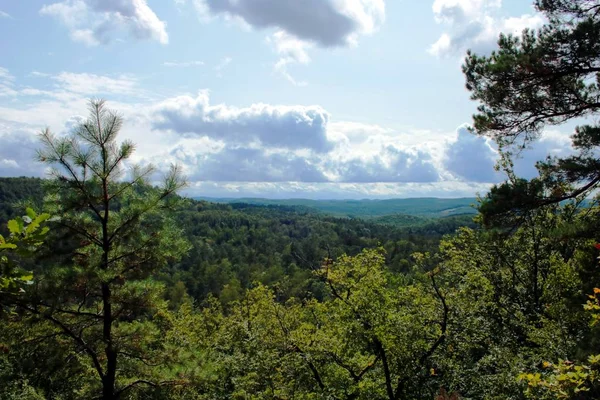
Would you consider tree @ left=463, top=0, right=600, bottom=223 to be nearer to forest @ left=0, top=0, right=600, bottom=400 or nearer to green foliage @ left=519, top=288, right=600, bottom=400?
forest @ left=0, top=0, right=600, bottom=400

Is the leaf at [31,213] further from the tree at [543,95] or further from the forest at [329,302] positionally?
the tree at [543,95]

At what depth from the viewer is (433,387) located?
9.84 m

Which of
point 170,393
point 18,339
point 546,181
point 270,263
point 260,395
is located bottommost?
point 270,263

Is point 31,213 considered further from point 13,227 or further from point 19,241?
point 19,241

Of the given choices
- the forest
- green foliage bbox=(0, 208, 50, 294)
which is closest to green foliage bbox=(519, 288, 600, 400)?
the forest

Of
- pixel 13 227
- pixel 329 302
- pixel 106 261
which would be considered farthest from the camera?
pixel 329 302

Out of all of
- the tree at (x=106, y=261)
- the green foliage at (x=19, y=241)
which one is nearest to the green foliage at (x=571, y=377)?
the green foliage at (x=19, y=241)

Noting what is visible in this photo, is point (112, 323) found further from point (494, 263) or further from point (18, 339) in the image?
point (494, 263)

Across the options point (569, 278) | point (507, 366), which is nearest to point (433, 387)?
point (507, 366)

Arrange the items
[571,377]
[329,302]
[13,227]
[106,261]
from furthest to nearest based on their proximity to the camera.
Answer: [329,302] < [106,261] < [571,377] < [13,227]

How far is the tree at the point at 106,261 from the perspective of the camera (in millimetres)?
7379

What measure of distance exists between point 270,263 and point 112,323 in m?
94.6

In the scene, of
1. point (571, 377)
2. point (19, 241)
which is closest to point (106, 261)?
point (19, 241)

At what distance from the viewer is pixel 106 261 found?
24.7ft
